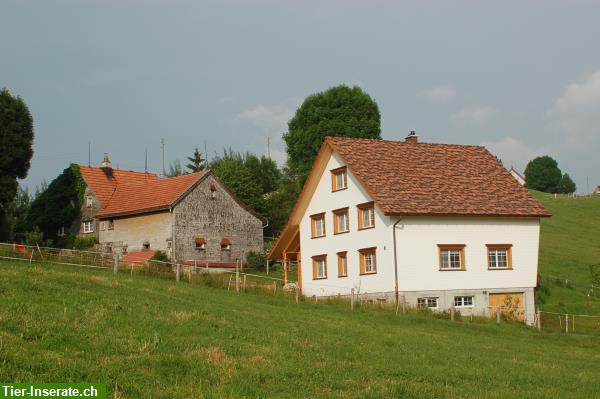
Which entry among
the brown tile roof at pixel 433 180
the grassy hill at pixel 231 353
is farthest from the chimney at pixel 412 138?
the grassy hill at pixel 231 353

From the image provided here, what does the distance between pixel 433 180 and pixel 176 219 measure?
24.3 metres

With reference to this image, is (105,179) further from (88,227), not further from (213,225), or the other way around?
(213,225)

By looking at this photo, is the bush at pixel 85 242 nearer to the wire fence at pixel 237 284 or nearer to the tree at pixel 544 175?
the wire fence at pixel 237 284

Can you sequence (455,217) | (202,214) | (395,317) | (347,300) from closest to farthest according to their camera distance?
(395,317) → (347,300) → (455,217) → (202,214)

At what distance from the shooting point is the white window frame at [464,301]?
1566 inches

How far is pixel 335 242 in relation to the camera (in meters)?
43.7

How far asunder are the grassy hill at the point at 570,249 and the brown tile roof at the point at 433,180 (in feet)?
23.1

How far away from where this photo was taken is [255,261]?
210 ft

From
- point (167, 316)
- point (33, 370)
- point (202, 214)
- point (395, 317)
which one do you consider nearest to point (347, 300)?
point (395, 317)

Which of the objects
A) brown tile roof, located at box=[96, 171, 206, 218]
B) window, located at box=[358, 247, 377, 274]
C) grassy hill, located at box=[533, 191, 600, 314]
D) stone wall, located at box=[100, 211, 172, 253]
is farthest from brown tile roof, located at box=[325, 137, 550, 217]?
stone wall, located at box=[100, 211, 172, 253]

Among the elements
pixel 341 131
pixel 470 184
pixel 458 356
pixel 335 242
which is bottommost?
pixel 458 356

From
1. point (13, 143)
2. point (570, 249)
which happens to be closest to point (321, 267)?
point (13, 143)

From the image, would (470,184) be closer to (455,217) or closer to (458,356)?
(455,217)

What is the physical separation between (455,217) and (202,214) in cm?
2700
